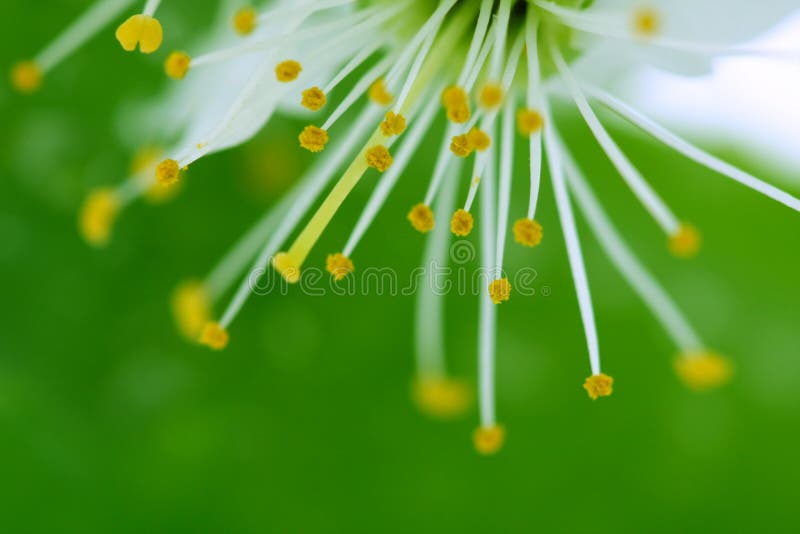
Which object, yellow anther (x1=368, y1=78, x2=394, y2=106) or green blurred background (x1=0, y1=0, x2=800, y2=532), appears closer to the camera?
yellow anther (x1=368, y1=78, x2=394, y2=106)

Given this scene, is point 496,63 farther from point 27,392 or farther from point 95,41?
point 27,392

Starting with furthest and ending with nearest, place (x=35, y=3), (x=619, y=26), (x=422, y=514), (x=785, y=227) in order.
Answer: (x=785, y=227) < (x=422, y=514) < (x=35, y=3) < (x=619, y=26)

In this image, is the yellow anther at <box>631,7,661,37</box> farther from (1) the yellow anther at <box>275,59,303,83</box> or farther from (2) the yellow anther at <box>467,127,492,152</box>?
(1) the yellow anther at <box>275,59,303,83</box>

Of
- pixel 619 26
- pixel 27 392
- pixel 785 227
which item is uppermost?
pixel 785 227

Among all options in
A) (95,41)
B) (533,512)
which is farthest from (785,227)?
(95,41)

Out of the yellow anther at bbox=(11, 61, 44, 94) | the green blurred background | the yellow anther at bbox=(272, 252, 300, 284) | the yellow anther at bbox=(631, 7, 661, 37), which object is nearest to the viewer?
the yellow anther at bbox=(631, 7, 661, 37)

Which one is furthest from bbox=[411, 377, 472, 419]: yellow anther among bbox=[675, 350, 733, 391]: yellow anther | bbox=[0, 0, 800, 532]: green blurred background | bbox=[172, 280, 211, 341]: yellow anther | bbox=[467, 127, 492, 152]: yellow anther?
bbox=[467, 127, 492, 152]: yellow anther

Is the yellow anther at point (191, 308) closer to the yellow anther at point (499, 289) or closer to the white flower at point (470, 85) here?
the white flower at point (470, 85)

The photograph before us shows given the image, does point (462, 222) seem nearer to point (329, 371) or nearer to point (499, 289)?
point (499, 289)

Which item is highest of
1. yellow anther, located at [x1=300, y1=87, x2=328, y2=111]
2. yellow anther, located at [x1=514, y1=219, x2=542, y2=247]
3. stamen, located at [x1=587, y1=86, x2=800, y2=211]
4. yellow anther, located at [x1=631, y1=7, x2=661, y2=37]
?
stamen, located at [x1=587, y1=86, x2=800, y2=211]
